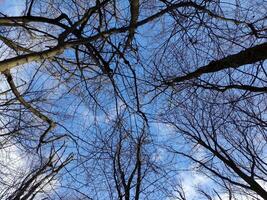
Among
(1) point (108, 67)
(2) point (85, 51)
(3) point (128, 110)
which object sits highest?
(2) point (85, 51)

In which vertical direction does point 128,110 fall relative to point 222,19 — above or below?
below

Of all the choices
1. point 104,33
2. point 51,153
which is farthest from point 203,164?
point 104,33

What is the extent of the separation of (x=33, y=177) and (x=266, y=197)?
355 centimetres

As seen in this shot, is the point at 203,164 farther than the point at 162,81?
Yes

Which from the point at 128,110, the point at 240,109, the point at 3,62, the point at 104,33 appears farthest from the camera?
the point at 240,109

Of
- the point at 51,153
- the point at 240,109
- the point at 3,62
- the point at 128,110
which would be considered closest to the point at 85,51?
the point at 128,110

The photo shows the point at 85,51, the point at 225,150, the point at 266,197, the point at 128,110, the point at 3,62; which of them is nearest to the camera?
the point at 3,62

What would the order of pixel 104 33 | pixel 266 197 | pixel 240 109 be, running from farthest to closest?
pixel 240 109
pixel 266 197
pixel 104 33

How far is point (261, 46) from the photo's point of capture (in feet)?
15.4

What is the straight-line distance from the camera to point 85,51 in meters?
4.87

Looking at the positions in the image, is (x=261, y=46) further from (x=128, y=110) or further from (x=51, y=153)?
(x=51, y=153)

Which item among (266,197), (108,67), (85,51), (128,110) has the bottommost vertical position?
(266,197)

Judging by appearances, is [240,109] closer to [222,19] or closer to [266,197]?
[266,197]

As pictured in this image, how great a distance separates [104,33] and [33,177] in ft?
10.8
